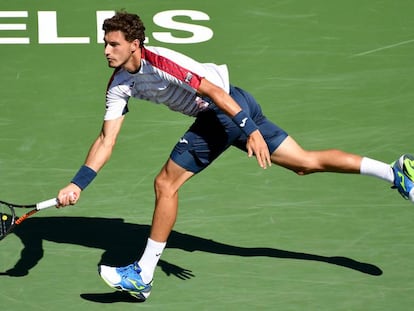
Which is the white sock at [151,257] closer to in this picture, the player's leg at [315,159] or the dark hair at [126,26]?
the player's leg at [315,159]

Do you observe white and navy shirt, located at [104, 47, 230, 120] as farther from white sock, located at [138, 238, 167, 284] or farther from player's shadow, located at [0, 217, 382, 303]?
player's shadow, located at [0, 217, 382, 303]

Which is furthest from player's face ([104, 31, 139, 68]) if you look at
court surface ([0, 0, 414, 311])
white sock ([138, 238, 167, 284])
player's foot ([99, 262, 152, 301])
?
court surface ([0, 0, 414, 311])

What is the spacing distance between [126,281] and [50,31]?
514cm

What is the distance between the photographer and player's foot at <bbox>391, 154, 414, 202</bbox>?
8.98m

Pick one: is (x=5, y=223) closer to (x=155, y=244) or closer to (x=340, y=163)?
(x=155, y=244)

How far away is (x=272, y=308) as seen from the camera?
332 inches

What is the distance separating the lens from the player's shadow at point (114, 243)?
914cm

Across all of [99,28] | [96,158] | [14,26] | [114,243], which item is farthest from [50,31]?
[96,158]

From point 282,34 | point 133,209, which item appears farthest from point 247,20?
point 133,209

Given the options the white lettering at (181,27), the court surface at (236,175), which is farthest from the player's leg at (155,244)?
the white lettering at (181,27)

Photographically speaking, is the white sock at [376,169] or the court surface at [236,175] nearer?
the court surface at [236,175]

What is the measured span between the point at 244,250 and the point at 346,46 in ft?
13.2

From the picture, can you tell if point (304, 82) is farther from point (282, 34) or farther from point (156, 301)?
point (156, 301)

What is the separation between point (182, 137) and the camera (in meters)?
8.90
